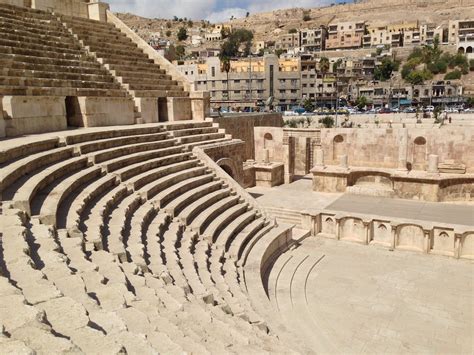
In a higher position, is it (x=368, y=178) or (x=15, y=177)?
(x=15, y=177)

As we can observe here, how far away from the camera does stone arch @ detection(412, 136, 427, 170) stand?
74.1ft

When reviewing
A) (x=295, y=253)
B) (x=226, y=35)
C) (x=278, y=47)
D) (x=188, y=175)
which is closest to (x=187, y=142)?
(x=188, y=175)

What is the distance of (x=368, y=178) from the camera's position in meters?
22.5

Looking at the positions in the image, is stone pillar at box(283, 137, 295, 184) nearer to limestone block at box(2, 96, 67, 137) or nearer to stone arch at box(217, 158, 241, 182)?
stone arch at box(217, 158, 241, 182)

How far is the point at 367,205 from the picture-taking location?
19.7 meters

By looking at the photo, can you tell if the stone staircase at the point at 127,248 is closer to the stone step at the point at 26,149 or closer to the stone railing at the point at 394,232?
the stone step at the point at 26,149

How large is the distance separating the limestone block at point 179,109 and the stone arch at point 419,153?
12.8 metres

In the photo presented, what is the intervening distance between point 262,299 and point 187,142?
366 inches

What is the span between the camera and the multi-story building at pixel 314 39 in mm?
122125

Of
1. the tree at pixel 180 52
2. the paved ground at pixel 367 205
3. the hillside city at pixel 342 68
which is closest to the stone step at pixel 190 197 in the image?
the paved ground at pixel 367 205

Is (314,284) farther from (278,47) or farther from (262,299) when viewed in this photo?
(278,47)

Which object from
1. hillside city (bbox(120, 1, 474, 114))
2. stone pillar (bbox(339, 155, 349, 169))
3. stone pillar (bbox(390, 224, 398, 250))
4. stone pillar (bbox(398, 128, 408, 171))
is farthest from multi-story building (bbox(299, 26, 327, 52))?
stone pillar (bbox(390, 224, 398, 250))

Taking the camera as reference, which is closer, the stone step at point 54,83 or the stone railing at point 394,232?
the stone step at point 54,83

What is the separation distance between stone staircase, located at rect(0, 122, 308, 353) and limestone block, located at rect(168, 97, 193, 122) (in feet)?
10.0
